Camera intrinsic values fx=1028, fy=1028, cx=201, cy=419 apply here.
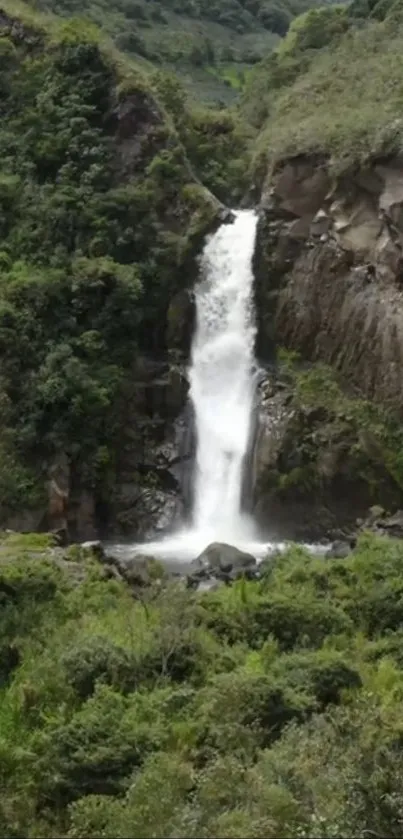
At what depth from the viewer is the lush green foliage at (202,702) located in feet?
37.8

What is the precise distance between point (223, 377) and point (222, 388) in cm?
43

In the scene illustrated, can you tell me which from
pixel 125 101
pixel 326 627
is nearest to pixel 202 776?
pixel 326 627

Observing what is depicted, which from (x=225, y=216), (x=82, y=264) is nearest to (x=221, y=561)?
(x=82, y=264)

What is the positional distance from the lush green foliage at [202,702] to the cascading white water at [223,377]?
1022 cm

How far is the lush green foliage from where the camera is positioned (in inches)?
454

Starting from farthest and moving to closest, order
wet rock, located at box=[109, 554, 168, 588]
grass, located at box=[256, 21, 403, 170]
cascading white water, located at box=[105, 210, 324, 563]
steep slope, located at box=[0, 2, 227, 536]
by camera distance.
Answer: grass, located at box=[256, 21, 403, 170] → steep slope, located at box=[0, 2, 227, 536] → cascading white water, located at box=[105, 210, 324, 563] → wet rock, located at box=[109, 554, 168, 588]

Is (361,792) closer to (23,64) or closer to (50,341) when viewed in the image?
(50,341)

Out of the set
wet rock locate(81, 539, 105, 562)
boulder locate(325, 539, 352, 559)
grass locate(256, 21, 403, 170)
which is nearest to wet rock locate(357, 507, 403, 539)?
boulder locate(325, 539, 352, 559)

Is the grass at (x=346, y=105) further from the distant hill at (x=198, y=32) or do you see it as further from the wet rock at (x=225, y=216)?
the distant hill at (x=198, y=32)

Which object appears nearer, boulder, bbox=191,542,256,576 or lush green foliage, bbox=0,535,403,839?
lush green foliage, bbox=0,535,403,839

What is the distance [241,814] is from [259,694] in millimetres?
3665

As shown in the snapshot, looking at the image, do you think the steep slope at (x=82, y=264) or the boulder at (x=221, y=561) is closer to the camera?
the boulder at (x=221, y=561)

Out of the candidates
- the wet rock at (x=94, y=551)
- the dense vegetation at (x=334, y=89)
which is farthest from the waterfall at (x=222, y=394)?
the wet rock at (x=94, y=551)

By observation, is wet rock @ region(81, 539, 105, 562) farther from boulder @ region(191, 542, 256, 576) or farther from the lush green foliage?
boulder @ region(191, 542, 256, 576)
